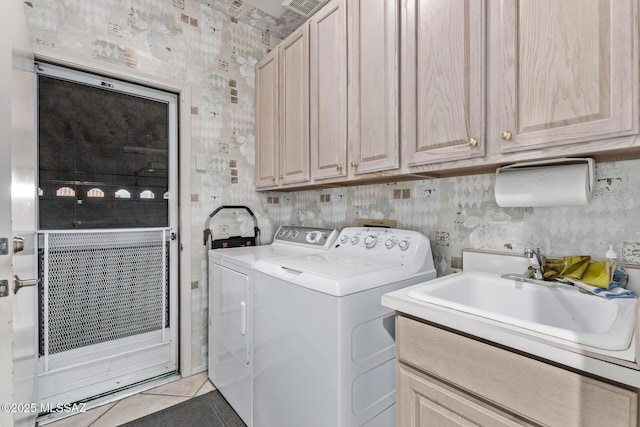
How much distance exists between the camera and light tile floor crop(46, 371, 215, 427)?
1694 mm

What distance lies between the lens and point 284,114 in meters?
2.13

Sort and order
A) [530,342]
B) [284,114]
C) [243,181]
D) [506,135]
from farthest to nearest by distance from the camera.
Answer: [243,181], [284,114], [506,135], [530,342]

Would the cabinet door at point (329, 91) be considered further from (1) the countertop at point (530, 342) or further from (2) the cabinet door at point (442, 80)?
(1) the countertop at point (530, 342)

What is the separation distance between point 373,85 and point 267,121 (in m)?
1.08

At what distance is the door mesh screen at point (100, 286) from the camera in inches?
68.7

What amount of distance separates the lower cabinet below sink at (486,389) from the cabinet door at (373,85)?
821 millimetres

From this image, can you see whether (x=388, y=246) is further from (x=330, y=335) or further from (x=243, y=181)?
(x=243, y=181)

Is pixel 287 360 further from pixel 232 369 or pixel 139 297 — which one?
pixel 139 297

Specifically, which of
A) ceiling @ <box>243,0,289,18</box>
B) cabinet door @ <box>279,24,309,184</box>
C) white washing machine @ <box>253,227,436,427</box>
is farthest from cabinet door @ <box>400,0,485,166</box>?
ceiling @ <box>243,0,289,18</box>

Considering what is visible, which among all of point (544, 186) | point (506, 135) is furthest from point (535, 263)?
point (506, 135)

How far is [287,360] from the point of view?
133 centimetres

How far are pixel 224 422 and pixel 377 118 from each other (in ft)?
6.34

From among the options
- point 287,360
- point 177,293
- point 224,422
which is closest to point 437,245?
point 287,360

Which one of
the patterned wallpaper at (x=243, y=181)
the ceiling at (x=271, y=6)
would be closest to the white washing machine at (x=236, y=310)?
the patterned wallpaper at (x=243, y=181)
